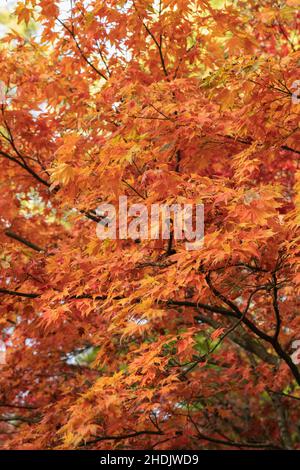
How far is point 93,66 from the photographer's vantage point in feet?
17.5

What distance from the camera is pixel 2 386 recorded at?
6.56 metres

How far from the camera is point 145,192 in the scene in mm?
4164

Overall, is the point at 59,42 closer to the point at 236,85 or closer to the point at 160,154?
the point at 160,154

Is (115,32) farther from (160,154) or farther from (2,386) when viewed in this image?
(2,386)

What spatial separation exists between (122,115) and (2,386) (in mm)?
3823

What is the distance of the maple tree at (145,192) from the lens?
370 centimetres

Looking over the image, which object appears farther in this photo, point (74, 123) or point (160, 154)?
point (74, 123)

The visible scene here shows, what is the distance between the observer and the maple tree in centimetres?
370

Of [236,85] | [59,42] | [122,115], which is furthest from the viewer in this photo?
[59,42]
